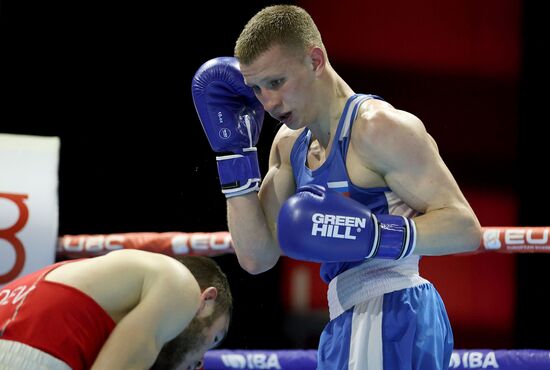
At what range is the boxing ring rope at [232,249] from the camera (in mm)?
2875

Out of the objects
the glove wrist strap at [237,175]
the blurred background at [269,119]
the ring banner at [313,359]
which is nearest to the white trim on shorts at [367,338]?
the glove wrist strap at [237,175]

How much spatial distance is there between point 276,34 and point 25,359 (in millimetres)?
995

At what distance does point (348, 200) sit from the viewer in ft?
6.54

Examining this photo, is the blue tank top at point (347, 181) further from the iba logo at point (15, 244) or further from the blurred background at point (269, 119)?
the blurred background at point (269, 119)

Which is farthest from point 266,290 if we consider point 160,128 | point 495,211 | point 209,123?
point 209,123

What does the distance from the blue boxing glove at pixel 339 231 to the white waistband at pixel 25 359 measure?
22.8 inches

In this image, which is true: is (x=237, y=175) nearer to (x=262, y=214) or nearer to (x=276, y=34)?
(x=262, y=214)

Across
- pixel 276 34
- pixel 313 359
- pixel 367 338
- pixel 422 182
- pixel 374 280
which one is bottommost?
pixel 313 359

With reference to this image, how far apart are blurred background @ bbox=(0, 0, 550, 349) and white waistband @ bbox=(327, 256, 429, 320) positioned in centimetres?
251

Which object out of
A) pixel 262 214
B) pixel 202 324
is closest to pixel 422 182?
pixel 262 214

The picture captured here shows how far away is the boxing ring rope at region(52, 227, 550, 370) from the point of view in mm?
2875

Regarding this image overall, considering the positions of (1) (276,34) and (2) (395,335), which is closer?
(2) (395,335)

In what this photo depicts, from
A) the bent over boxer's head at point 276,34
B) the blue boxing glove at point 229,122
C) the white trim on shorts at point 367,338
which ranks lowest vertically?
the white trim on shorts at point 367,338

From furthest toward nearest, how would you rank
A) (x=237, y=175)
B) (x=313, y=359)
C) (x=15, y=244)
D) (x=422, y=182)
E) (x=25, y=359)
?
(x=15, y=244) < (x=313, y=359) < (x=237, y=175) < (x=422, y=182) < (x=25, y=359)
